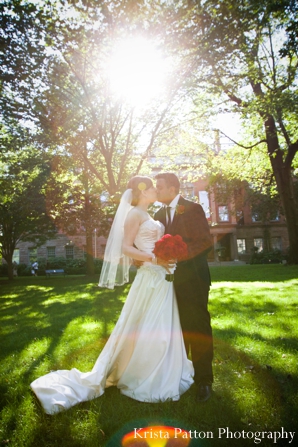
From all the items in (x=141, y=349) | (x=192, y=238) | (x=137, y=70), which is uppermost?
(x=137, y=70)

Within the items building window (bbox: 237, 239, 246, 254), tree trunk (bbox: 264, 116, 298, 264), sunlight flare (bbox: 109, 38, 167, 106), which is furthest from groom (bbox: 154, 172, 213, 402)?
building window (bbox: 237, 239, 246, 254)

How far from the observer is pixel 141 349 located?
3.76 metres

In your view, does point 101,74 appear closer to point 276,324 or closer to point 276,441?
point 276,324

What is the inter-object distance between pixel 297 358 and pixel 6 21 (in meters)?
12.7

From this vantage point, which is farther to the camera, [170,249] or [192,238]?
[192,238]

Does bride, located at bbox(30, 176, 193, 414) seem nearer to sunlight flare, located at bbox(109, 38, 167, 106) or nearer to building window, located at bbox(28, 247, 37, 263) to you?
sunlight flare, located at bbox(109, 38, 167, 106)

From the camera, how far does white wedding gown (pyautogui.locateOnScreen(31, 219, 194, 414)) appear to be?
3.56m

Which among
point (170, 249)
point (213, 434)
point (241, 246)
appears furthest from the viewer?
point (241, 246)

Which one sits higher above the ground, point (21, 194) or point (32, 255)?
point (21, 194)

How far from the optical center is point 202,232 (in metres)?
3.97

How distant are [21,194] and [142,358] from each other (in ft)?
68.5

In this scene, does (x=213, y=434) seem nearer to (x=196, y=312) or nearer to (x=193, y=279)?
(x=196, y=312)

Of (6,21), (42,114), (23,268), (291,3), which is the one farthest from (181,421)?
(23,268)

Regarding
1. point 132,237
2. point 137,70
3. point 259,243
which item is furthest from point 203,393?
point 259,243
